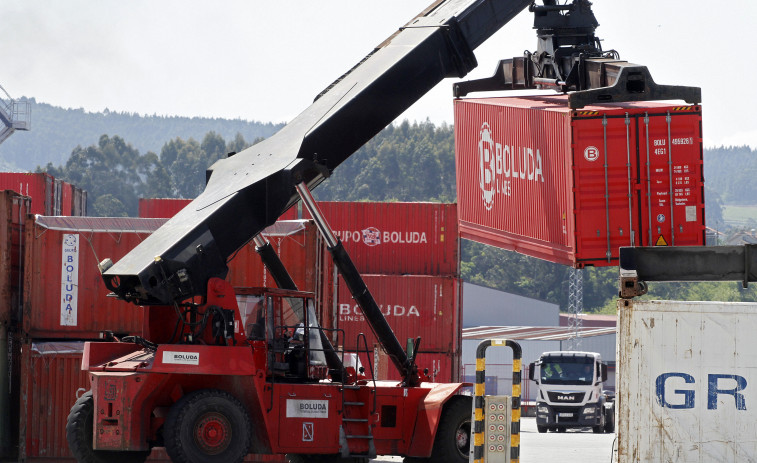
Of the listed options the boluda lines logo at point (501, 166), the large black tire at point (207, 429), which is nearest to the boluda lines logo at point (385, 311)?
the boluda lines logo at point (501, 166)

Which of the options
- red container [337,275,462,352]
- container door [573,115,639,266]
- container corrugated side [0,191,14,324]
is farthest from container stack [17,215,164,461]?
red container [337,275,462,352]

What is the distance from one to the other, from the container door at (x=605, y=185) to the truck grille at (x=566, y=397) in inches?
641

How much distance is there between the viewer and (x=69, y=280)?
56.0ft

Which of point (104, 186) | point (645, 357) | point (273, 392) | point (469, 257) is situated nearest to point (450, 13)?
point (273, 392)

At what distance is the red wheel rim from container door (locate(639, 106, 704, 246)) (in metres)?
6.73

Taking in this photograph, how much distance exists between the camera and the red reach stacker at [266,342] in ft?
40.1

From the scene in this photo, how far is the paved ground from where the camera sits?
1825cm

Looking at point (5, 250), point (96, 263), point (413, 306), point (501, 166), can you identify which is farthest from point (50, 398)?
point (413, 306)

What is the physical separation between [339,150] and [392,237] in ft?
50.4

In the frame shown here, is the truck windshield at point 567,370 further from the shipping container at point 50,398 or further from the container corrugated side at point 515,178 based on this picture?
the shipping container at point 50,398

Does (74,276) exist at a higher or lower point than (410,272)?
lower

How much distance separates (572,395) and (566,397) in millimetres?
179

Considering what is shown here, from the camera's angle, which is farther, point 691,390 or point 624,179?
point 624,179

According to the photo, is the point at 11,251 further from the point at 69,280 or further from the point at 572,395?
the point at 572,395
